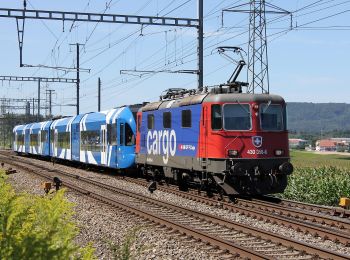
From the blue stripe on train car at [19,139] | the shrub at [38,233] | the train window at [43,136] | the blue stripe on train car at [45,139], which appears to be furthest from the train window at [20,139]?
the shrub at [38,233]

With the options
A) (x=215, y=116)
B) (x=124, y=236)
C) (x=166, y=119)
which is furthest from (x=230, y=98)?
(x=124, y=236)

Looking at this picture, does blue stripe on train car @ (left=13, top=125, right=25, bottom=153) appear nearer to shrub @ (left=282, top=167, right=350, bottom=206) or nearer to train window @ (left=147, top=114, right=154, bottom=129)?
train window @ (left=147, top=114, right=154, bottom=129)

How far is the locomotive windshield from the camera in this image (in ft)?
53.4

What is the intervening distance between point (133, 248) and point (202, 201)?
6.79 meters

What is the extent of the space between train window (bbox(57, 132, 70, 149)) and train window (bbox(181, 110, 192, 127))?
762 inches

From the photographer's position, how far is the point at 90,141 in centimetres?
3008

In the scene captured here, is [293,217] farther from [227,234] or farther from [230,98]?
[230,98]

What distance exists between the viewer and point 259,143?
16016 mm

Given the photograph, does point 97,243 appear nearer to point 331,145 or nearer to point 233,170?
point 233,170

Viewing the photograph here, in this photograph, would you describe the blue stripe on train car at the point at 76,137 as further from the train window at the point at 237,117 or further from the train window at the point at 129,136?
the train window at the point at 237,117

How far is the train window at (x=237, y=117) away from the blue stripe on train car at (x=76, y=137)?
18198 millimetres

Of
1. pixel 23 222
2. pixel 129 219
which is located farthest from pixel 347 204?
pixel 23 222

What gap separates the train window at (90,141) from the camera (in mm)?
28577

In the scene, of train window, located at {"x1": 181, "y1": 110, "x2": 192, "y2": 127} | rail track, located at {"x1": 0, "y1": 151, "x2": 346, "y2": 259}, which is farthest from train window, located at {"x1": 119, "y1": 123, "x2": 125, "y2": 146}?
rail track, located at {"x1": 0, "y1": 151, "x2": 346, "y2": 259}
